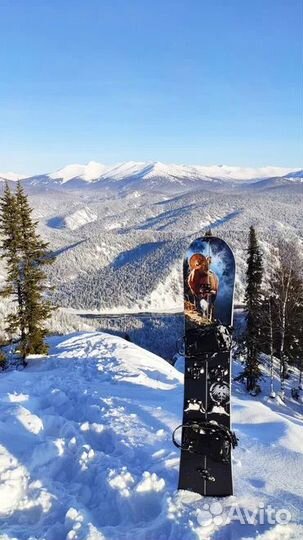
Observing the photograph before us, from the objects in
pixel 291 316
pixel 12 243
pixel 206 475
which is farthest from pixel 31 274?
pixel 291 316

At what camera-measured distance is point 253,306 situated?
104 ft

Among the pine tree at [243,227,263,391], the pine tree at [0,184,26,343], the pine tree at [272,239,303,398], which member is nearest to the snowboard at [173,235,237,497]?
the pine tree at [0,184,26,343]

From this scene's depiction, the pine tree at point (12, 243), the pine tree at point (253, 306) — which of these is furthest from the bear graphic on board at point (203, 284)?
the pine tree at point (253, 306)

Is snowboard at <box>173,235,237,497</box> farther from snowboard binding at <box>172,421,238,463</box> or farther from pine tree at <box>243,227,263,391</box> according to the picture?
pine tree at <box>243,227,263,391</box>

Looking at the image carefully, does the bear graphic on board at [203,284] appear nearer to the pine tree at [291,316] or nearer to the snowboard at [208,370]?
the snowboard at [208,370]

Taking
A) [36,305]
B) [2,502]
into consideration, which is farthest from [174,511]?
[36,305]

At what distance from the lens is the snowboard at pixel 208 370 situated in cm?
750

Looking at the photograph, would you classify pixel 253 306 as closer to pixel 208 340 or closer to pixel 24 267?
pixel 24 267

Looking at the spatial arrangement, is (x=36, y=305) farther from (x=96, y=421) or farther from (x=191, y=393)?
(x=191, y=393)

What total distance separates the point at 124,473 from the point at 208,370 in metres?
2.30

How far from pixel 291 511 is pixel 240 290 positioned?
12869cm

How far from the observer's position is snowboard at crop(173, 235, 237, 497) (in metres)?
7.50

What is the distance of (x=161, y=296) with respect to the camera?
143750 mm

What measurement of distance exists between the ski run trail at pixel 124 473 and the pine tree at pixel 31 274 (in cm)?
1078
